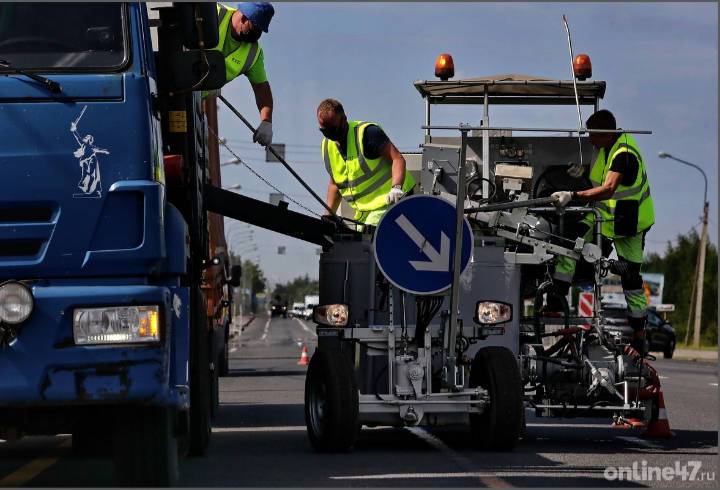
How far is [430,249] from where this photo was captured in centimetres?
1054

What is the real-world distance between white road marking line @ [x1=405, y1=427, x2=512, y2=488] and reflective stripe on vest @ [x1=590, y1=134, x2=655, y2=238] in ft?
7.29

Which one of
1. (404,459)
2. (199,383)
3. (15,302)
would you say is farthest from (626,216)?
(15,302)

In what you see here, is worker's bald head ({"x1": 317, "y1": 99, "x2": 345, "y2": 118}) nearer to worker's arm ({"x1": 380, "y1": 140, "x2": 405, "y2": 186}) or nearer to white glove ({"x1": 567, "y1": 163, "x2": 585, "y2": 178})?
worker's arm ({"x1": 380, "y1": 140, "x2": 405, "y2": 186})

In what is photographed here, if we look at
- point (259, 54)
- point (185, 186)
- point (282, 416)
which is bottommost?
point (282, 416)

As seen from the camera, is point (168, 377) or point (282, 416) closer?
point (168, 377)

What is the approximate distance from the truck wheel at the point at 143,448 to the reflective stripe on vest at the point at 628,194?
5.97 m

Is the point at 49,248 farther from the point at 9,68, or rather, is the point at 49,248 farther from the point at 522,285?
the point at 522,285

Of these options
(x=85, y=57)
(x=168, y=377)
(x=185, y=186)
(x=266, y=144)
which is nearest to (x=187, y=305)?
(x=168, y=377)

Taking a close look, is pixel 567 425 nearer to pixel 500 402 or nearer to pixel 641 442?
pixel 641 442

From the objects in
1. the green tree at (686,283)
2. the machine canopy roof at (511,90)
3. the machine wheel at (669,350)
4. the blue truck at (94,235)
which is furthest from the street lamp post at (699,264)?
the blue truck at (94,235)

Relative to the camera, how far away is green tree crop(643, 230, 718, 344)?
8388 cm

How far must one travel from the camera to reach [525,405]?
36.8ft

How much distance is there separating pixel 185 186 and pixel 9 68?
2.31m

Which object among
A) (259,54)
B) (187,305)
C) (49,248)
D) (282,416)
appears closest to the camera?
(49,248)
